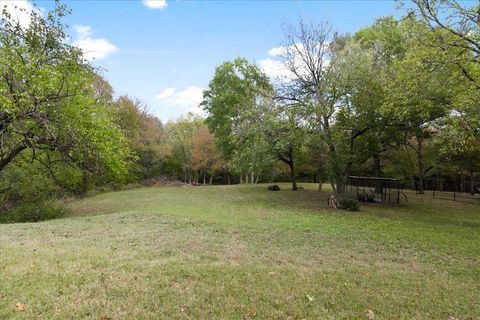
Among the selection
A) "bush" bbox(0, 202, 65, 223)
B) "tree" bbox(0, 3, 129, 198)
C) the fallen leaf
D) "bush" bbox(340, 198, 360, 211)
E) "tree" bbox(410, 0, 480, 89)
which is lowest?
"bush" bbox(0, 202, 65, 223)

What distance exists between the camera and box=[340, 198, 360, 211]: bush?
1470 cm

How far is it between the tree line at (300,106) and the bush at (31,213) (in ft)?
2.09

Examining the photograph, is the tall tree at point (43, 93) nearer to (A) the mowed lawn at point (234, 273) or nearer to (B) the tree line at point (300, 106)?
(B) the tree line at point (300, 106)

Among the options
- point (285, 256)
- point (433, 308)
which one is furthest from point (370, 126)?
point (433, 308)

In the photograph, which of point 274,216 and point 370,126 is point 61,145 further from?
Answer: point 370,126

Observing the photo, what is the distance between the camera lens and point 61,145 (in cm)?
634

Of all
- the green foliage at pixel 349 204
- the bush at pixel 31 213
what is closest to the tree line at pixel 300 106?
the bush at pixel 31 213

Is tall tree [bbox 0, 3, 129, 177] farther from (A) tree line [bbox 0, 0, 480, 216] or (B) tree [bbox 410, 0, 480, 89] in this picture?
(B) tree [bbox 410, 0, 480, 89]

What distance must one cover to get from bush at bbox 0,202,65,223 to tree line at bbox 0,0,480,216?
0.64 meters

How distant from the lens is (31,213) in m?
14.0

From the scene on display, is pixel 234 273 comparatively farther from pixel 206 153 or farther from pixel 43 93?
pixel 206 153

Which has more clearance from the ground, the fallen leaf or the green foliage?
the green foliage

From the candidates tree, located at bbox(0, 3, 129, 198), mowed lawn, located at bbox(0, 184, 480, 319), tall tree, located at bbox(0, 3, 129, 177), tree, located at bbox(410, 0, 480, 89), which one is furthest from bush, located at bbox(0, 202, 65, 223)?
tree, located at bbox(410, 0, 480, 89)

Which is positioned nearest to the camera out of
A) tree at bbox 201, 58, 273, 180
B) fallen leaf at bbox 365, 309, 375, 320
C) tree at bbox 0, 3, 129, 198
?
fallen leaf at bbox 365, 309, 375, 320
